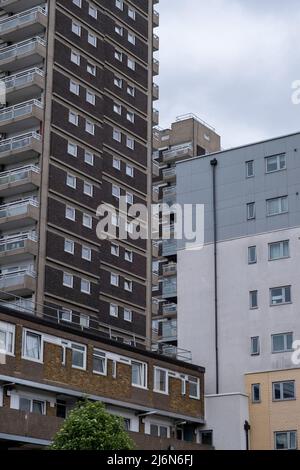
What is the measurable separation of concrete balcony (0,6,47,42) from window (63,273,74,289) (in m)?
17.7

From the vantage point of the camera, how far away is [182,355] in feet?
186

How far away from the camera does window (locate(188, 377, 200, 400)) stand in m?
53.0

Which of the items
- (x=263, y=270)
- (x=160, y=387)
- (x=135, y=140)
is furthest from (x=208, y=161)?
(x=135, y=140)

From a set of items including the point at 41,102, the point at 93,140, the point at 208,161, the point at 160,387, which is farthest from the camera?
the point at 93,140

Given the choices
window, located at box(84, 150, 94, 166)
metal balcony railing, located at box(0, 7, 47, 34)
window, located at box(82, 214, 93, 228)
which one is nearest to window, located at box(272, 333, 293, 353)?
window, located at box(82, 214, 93, 228)

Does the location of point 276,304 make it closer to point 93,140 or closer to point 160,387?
point 160,387

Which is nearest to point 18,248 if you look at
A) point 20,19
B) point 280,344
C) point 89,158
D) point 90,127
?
point 89,158

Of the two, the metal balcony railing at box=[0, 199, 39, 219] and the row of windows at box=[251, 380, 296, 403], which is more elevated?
the metal balcony railing at box=[0, 199, 39, 219]

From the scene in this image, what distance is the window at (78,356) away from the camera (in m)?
45.6

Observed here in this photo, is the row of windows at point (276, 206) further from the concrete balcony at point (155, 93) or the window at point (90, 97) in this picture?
the concrete balcony at point (155, 93)

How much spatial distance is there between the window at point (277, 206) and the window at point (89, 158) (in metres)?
21.4

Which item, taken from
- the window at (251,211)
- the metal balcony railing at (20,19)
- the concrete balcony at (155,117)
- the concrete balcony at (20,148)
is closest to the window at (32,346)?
the window at (251,211)

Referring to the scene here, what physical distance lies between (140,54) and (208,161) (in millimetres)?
26573

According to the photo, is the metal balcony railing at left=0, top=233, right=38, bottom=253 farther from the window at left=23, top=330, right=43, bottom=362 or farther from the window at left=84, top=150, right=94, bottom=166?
the window at left=23, top=330, right=43, bottom=362
